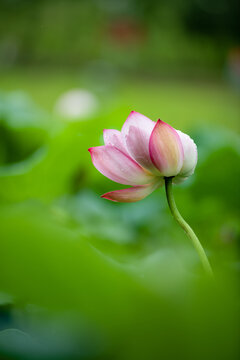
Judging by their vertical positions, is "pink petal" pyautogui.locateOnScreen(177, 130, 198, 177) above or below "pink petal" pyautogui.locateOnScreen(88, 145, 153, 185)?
above

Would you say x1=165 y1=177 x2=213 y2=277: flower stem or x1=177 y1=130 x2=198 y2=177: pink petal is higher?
x1=177 y1=130 x2=198 y2=177: pink petal

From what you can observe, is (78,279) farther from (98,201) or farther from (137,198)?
(98,201)

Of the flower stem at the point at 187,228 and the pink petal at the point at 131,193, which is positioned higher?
the pink petal at the point at 131,193

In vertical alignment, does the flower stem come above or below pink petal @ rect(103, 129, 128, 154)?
below
